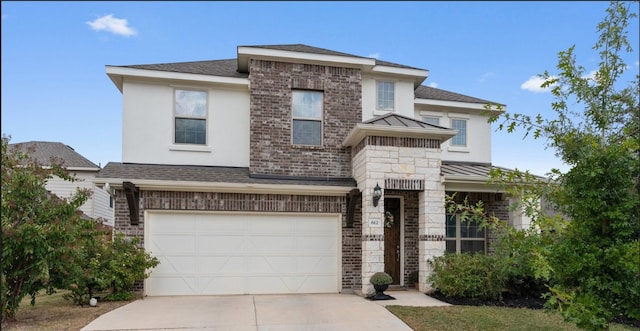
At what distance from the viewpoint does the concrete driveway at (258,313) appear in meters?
7.42

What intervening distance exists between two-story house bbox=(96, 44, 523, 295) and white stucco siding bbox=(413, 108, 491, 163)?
1.07 m

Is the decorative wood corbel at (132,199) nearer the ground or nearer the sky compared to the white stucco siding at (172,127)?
nearer the ground

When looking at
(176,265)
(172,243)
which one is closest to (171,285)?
(176,265)

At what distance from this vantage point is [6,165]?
24.9ft

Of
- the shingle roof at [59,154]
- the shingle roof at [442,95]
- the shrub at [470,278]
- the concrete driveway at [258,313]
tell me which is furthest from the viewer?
the shingle roof at [59,154]

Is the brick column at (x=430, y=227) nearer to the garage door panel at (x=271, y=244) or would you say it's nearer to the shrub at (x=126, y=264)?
the garage door panel at (x=271, y=244)

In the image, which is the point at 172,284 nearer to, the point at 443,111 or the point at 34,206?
the point at 34,206

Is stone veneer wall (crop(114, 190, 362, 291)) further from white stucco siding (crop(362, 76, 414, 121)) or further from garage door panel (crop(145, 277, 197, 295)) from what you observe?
white stucco siding (crop(362, 76, 414, 121))

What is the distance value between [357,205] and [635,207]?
714cm

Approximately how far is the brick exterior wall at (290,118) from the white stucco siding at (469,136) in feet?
9.89

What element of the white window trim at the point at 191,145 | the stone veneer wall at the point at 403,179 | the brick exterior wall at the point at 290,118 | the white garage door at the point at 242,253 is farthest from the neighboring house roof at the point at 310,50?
the white garage door at the point at 242,253

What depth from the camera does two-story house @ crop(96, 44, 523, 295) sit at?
10.9 m

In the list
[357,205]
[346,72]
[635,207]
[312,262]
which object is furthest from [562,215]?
[346,72]

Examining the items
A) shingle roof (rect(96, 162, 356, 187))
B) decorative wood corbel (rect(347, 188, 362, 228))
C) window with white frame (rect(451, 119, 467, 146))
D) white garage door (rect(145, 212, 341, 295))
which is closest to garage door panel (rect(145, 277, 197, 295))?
white garage door (rect(145, 212, 341, 295))
